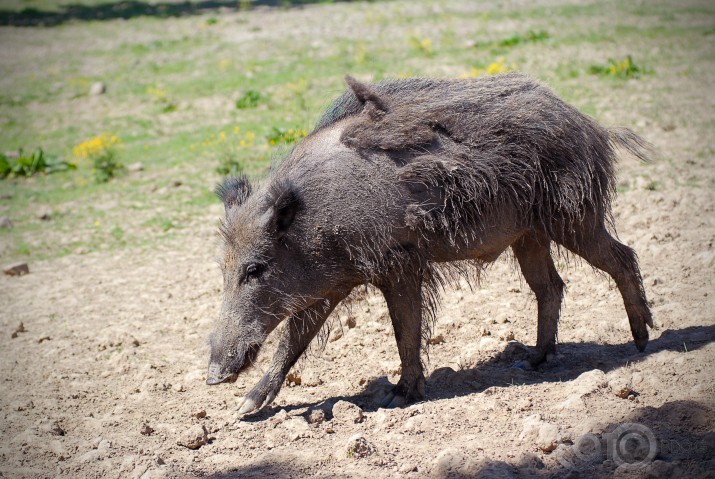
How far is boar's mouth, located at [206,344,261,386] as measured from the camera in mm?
4461

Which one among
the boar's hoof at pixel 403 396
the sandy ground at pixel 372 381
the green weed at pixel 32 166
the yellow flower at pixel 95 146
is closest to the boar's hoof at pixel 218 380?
the sandy ground at pixel 372 381

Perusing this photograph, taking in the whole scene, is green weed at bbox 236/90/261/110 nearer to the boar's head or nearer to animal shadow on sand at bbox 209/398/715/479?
the boar's head

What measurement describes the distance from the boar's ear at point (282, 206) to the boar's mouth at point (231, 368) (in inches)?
28.4

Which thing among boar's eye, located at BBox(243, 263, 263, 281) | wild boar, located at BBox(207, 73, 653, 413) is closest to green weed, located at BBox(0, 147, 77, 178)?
wild boar, located at BBox(207, 73, 653, 413)

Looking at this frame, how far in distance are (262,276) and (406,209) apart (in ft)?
3.15

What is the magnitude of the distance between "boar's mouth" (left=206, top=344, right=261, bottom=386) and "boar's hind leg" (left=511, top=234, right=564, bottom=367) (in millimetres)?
1952

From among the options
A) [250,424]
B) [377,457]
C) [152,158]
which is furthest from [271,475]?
[152,158]

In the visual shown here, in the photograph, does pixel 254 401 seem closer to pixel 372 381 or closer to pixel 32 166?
pixel 372 381

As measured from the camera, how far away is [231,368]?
4508 mm

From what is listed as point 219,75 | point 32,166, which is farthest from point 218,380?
point 219,75

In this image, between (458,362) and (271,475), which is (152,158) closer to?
(458,362)

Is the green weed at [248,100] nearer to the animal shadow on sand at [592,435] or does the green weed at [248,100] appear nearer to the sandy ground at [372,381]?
the sandy ground at [372,381]

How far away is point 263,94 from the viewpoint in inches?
480

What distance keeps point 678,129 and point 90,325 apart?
284 inches
